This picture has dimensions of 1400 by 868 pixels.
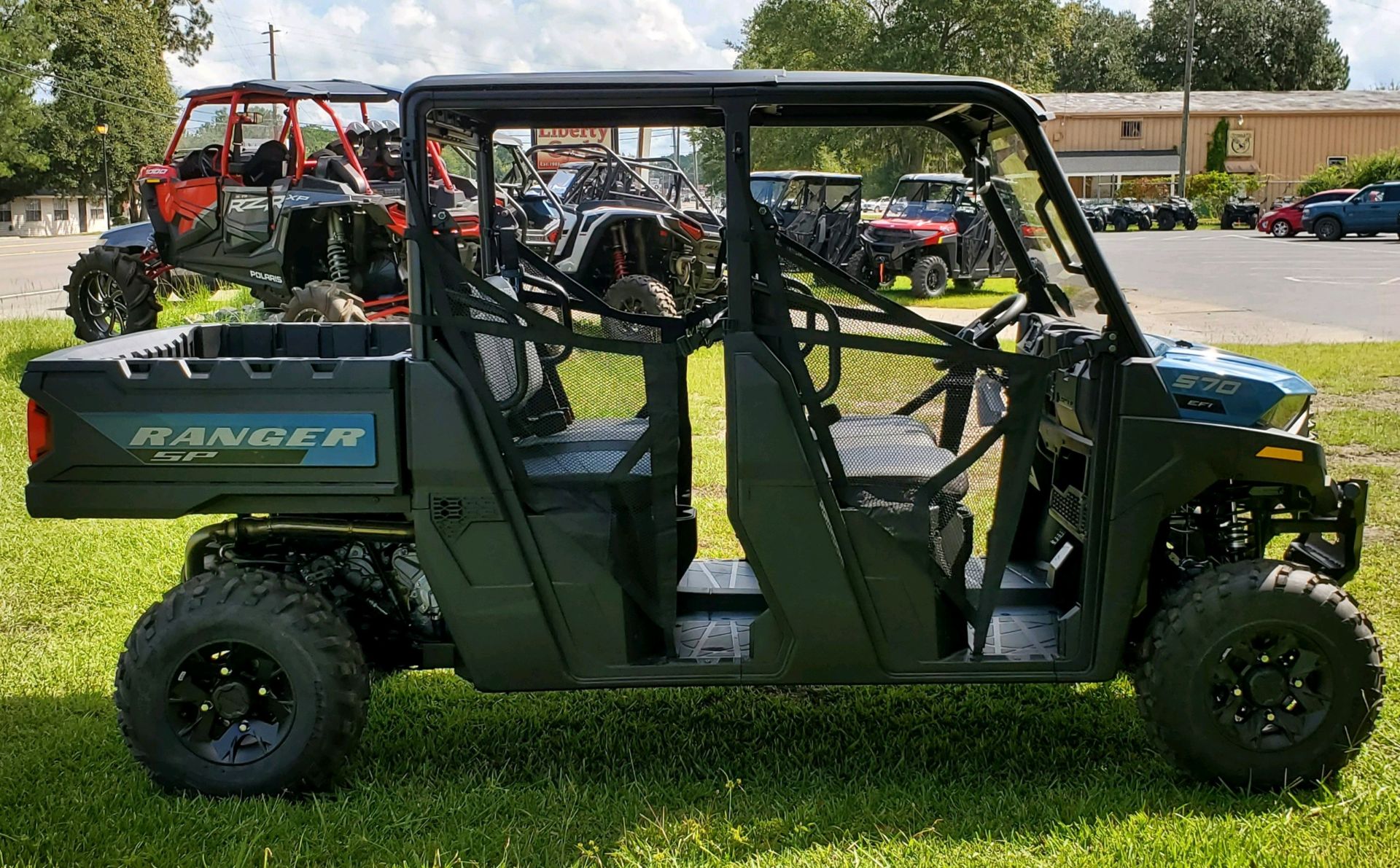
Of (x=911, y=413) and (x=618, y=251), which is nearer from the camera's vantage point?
(x=911, y=413)

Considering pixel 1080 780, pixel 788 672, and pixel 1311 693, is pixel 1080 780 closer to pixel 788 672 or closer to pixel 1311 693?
pixel 1311 693

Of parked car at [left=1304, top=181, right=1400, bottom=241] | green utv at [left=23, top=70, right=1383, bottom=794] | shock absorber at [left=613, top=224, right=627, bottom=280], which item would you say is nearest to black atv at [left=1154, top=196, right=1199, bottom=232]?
parked car at [left=1304, top=181, right=1400, bottom=241]

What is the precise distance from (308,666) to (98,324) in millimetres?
10497

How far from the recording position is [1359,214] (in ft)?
113

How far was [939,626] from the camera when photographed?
3590 mm

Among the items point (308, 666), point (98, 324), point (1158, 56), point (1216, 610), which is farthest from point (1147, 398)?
point (1158, 56)

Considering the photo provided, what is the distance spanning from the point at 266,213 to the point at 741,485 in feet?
30.6

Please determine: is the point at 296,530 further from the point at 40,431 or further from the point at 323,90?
the point at 323,90

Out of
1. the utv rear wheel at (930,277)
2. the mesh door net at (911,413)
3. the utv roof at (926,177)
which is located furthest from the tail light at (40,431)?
the utv roof at (926,177)

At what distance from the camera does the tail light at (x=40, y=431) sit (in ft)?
11.5

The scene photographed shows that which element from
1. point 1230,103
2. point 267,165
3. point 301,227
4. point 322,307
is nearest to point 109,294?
point 267,165

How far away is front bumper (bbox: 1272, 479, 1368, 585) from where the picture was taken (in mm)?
3709

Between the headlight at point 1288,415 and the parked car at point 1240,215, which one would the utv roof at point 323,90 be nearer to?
the headlight at point 1288,415

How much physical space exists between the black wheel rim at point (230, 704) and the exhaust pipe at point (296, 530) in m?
0.37
